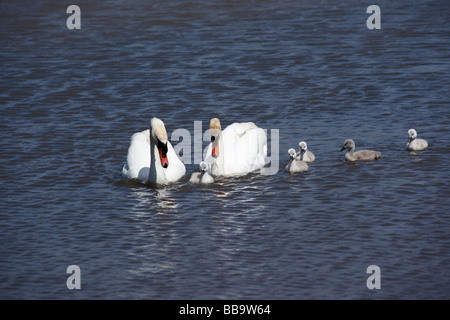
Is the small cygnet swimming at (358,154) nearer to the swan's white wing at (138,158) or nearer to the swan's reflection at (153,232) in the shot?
the swan's reflection at (153,232)

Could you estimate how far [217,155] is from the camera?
45.0ft

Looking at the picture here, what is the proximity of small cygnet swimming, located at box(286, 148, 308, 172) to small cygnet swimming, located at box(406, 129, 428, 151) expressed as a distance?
5.99ft

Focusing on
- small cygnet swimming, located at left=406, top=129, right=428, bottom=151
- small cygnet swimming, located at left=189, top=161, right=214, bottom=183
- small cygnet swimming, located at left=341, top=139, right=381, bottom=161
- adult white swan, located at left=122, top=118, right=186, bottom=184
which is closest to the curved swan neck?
adult white swan, located at left=122, top=118, right=186, bottom=184

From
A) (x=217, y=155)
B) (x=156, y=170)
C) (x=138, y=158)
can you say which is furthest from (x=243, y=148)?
(x=138, y=158)

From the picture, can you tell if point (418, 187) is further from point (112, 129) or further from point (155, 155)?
point (112, 129)

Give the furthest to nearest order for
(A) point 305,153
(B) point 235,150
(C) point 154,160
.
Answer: (B) point 235,150 < (A) point 305,153 < (C) point 154,160

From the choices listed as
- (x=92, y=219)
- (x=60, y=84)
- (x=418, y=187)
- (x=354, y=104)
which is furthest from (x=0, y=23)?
(x=418, y=187)

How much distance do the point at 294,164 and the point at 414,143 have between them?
2.09 m

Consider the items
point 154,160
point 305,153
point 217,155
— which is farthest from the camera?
point 305,153

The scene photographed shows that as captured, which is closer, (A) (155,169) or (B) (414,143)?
(A) (155,169)

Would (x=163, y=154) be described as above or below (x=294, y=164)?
above

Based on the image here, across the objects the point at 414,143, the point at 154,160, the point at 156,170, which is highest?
the point at 414,143

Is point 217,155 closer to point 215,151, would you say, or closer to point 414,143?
point 215,151

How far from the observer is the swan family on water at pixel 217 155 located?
1335 cm
